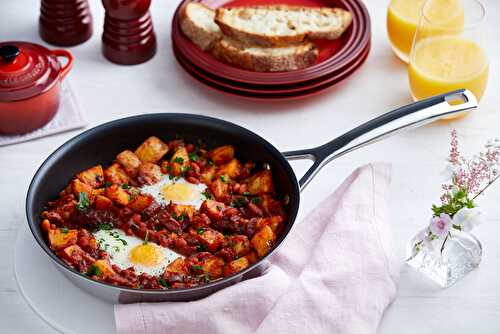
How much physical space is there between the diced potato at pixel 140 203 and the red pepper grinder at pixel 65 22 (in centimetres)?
131

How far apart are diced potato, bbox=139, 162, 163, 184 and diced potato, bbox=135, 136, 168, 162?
0.10 feet

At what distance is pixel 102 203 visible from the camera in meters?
2.78

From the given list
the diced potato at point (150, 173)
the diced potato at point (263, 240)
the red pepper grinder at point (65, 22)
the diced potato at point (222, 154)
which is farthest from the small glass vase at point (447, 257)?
the red pepper grinder at point (65, 22)

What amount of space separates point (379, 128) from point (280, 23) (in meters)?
1.02

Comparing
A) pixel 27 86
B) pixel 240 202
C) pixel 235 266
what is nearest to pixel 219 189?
pixel 240 202

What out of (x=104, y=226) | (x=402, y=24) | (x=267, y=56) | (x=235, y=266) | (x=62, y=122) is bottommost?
(x=62, y=122)

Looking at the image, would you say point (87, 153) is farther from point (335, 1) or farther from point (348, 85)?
point (335, 1)

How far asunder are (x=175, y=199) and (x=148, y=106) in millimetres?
765

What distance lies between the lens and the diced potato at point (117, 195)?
9.19 feet

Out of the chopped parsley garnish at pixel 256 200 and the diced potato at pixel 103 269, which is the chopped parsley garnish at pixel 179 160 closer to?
the chopped parsley garnish at pixel 256 200

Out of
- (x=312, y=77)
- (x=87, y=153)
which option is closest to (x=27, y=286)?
(x=87, y=153)

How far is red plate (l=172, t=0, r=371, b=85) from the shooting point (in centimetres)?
337

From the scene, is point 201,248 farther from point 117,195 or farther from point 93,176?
point 93,176

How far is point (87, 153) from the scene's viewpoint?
2.90 metres
